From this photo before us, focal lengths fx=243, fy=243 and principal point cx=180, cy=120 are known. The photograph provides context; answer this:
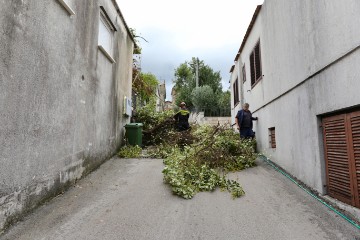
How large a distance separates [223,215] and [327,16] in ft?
12.7

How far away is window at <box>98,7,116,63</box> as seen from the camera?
7082 mm

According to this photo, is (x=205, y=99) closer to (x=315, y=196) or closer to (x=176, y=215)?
(x=315, y=196)

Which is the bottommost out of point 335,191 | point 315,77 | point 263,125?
point 335,191

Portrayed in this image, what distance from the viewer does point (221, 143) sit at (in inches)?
288

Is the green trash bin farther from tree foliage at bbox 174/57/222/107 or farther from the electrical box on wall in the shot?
tree foliage at bbox 174/57/222/107

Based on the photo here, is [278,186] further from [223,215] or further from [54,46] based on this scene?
[54,46]

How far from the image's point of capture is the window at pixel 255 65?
8900 millimetres

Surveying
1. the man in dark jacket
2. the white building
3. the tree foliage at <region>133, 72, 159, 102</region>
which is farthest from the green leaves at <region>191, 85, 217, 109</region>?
the white building

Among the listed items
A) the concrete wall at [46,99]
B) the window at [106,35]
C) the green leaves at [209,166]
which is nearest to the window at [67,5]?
the concrete wall at [46,99]

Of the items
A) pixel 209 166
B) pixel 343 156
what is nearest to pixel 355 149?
pixel 343 156

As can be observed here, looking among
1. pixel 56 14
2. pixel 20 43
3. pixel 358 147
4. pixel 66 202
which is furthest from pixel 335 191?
pixel 56 14

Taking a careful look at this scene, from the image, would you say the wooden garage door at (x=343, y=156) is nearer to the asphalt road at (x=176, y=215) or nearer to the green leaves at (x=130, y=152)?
the asphalt road at (x=176, y=215)

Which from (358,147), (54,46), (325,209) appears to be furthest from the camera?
(54,46)

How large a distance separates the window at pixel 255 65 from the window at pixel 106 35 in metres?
5.16
